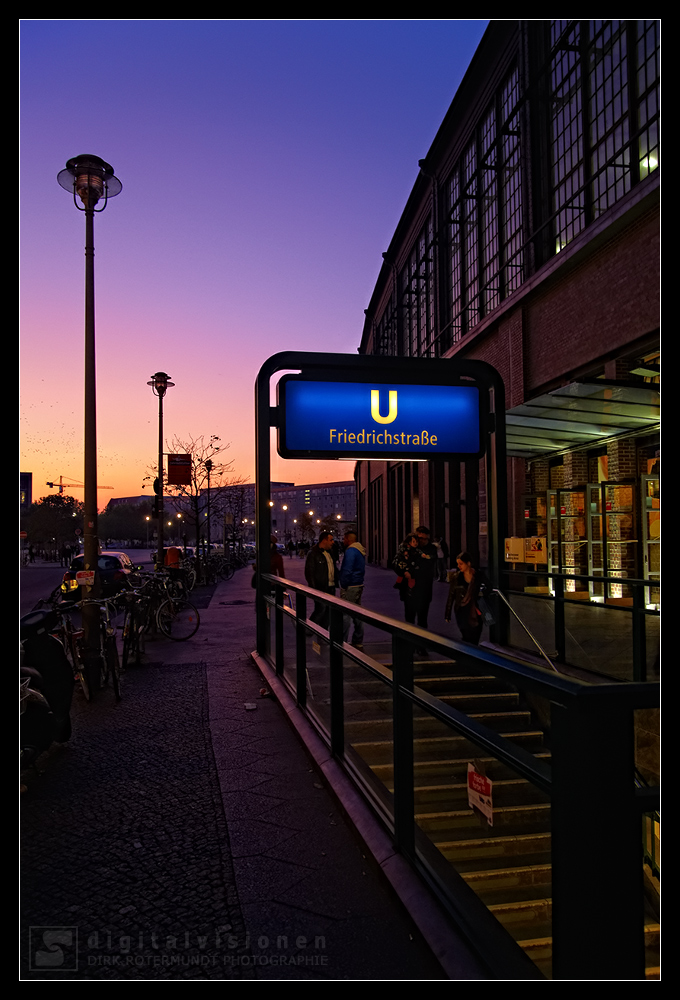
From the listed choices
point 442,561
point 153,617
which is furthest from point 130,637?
point 442,561

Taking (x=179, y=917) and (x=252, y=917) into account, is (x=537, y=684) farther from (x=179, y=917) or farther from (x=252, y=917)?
(x=179, y=917)

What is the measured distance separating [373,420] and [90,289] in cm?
400

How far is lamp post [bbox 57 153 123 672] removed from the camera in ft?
26.5

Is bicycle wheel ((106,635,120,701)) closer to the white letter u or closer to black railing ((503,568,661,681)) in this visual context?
the white letter u

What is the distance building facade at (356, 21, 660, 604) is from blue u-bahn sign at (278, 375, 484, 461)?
2.65m

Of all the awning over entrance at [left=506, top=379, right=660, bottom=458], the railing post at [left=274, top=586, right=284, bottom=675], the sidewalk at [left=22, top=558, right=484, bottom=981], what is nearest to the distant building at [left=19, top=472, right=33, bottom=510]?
the sidewalk at [left=22, top=558, right=484, bottom=981]

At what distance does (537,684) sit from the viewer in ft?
6.31

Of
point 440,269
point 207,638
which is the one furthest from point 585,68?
point 207,638

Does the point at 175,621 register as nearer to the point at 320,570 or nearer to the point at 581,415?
the point at 320,570

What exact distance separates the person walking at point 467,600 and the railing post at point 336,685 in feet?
10.9

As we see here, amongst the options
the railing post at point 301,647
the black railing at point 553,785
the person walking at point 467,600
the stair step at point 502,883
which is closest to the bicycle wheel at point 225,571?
the person walking at point 467,600

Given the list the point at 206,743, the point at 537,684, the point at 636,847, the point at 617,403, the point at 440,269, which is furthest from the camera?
the point at 440,269

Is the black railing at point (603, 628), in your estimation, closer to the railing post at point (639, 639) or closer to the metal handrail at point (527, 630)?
the railing post at point (639, 639)
